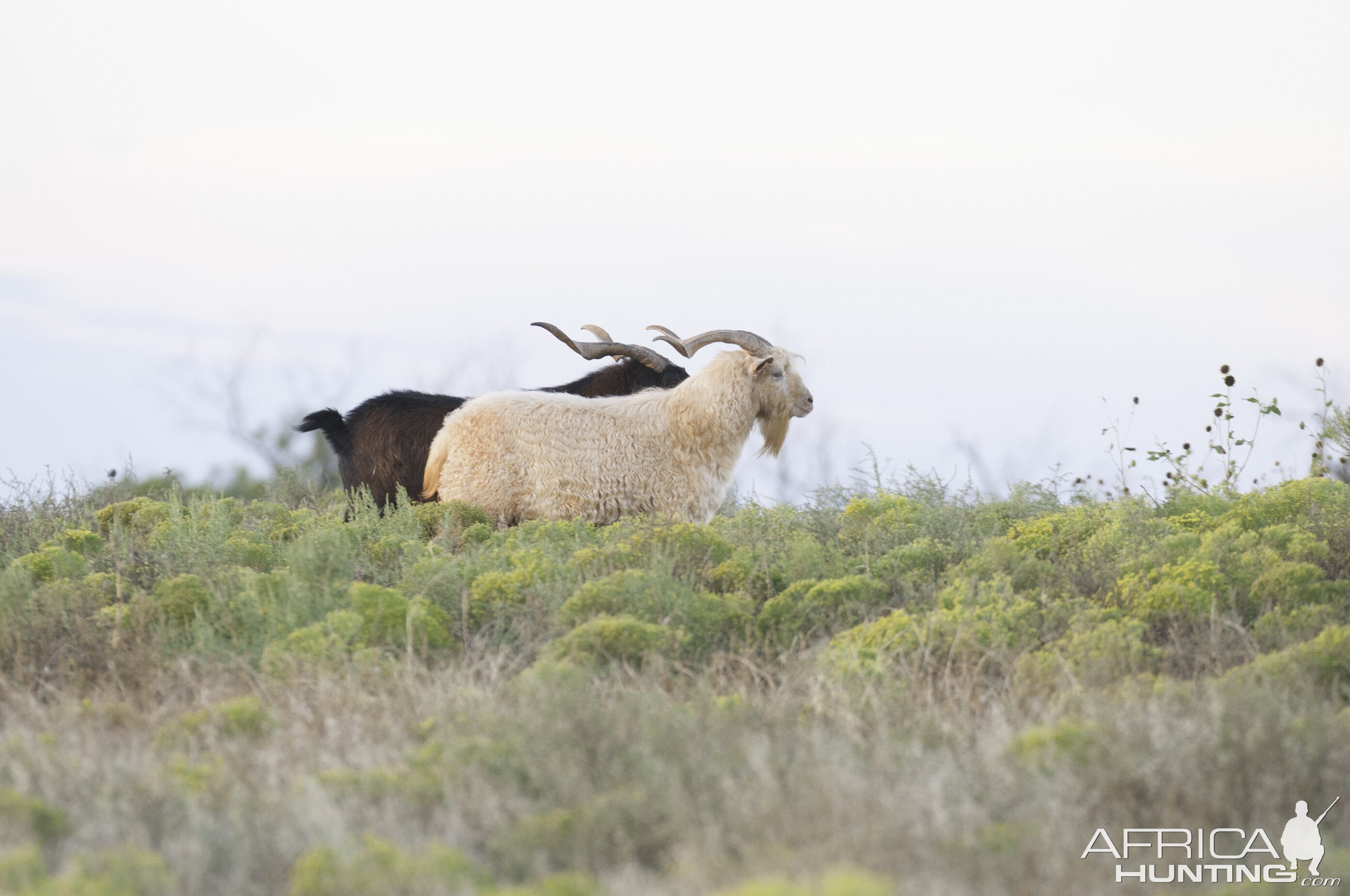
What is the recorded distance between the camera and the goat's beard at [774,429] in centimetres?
896

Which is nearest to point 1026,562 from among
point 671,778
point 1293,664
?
point 1293,664

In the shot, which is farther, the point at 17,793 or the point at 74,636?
the point at 74,636

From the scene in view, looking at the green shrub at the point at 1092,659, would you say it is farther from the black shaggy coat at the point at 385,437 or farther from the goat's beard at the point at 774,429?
the black shaggy coat at the point at 385,437

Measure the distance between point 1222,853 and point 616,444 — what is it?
5.58m

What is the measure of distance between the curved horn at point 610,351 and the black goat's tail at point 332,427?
1637 millimetres

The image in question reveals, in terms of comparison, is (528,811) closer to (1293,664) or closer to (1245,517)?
(1293,664)

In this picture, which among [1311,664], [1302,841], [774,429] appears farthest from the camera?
[774,429]

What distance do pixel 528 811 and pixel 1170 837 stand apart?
1742 mm

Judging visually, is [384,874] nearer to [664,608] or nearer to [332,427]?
[664,608]

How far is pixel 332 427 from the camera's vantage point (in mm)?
8711

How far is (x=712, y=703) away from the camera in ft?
12.8

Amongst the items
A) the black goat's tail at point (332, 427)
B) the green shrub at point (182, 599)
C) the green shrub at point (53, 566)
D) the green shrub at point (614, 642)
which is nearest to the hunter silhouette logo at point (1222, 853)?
the green shrub at point (614, 642)

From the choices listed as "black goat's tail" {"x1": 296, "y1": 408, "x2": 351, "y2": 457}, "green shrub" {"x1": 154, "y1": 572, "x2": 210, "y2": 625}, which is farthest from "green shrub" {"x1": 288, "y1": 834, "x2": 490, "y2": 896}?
"black goat's tail" {"x1": 296, "y1": 408, "x2": 351, "y2": 457}

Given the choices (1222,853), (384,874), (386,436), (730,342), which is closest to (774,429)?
(730,342)
